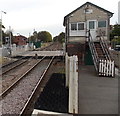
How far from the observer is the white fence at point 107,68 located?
11117mm

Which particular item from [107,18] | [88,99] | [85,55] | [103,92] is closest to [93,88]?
[103,92]

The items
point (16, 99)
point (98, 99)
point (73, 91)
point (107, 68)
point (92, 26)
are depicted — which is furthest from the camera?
point (92, 26)

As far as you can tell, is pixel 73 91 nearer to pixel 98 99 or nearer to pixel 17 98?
pixel 98 99

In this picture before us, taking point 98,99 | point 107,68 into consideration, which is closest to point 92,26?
point 107,68

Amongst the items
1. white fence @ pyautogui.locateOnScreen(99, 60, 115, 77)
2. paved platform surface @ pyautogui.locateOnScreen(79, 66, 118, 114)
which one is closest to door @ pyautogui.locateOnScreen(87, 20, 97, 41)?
white fence @ pyautogui.locateOnScreen(99, 60, 115, 77)

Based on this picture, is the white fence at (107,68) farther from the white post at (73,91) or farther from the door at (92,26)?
the door at (92,26)

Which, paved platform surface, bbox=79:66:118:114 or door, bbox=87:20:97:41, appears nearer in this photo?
paved platform surface, bbox=79:66:118:114

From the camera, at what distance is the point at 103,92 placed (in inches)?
291

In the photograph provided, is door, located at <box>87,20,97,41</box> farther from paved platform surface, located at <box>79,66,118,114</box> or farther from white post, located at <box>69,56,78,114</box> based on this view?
white post, located at <box>69,56,78,114</box>

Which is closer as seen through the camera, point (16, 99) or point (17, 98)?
point (16, 99)

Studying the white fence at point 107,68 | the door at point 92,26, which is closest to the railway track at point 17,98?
the white fence at point 107,68

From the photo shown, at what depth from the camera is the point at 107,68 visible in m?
11.2

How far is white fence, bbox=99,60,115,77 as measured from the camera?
11.1m

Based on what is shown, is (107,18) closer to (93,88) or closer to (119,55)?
(119,55)
